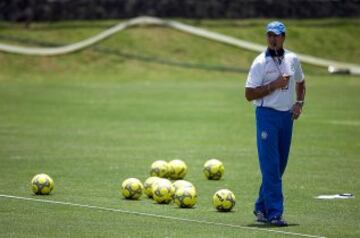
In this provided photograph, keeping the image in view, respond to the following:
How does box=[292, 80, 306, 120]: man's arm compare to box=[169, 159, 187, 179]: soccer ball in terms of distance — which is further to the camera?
box=[169, 159, 187, 179]: soccer ball

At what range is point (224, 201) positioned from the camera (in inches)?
652

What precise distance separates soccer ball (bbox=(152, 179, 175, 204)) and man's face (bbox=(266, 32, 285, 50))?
10.2ft

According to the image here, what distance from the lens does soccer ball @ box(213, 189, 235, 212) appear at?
16.6 metres

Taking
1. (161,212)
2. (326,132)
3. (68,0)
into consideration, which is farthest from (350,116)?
(68,0)

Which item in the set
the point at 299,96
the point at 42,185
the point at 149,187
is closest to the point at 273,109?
the point at 299,96

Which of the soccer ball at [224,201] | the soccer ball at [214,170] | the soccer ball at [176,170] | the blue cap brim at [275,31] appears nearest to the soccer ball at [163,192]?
the soccer ball at [224,201]

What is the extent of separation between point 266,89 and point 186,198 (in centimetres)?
243

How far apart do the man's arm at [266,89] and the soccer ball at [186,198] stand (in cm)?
219

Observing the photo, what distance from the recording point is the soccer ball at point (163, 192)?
1727 centimetres

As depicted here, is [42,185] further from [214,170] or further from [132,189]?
[214,170]

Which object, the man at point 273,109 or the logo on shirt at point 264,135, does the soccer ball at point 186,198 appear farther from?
the logo on shirt at point 264,135

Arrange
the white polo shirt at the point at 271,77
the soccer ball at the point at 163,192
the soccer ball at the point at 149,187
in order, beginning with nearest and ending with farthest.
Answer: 1. the white polo shirt at the point at 271,77
2. the soccer ball at the point at 163,192
3. the soccer ball at the point at 149,187

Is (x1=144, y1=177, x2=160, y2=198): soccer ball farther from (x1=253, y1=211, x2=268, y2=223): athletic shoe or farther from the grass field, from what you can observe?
(x1=253, y1=211, x2=268, y2=223): athletic shoe

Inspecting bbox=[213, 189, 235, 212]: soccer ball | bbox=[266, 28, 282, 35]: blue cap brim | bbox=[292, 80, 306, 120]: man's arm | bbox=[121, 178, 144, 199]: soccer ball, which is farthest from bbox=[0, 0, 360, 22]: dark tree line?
bbox=[266, 28, 282, 35]: blue cap brim
